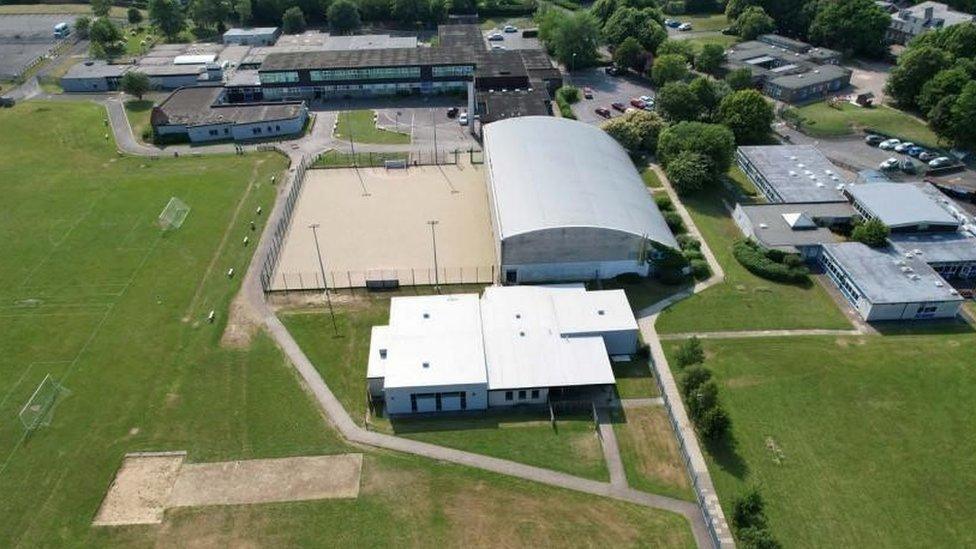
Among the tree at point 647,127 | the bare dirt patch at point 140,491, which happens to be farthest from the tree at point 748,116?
the bare dirt patch at point 140,491

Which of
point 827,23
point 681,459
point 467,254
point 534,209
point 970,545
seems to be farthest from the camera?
point 827,23

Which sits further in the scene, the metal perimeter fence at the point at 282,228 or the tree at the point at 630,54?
the tree at the point at 630,54

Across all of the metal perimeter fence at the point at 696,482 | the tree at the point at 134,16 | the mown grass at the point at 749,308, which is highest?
the tree at the point at 134,16

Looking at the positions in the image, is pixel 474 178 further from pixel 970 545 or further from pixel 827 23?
pixel 827 23

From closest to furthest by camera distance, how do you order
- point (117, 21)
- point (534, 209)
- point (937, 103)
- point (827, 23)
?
point (534, 209), point (937, 103), point (827, 23), point (117, 21)

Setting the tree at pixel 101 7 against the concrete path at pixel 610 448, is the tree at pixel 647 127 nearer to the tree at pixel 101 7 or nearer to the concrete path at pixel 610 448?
the concrete path at pixel 610 448

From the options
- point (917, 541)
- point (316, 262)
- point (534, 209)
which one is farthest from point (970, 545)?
point (316, 262)

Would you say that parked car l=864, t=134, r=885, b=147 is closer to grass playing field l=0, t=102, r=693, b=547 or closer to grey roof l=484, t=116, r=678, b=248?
grey roof l=484, t=116, r=678, b=248
